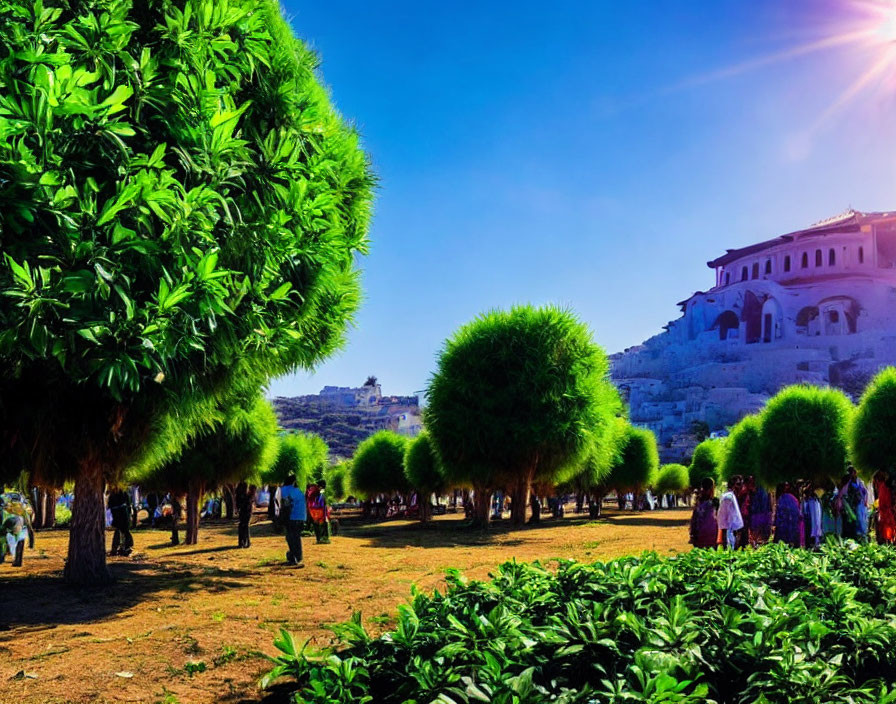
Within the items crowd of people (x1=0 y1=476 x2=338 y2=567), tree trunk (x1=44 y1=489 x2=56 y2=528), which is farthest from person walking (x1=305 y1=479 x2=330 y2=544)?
tree trunk (x1=44 y1=489 x2=56 y2=528)

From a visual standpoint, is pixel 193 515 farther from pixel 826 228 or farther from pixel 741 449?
pixel 826 228

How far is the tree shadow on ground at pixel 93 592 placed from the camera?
986cm

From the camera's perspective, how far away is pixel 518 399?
30.8 m

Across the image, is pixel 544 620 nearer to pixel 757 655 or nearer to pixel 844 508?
pixel 757 655

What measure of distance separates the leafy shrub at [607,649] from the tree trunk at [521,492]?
87.4 ft

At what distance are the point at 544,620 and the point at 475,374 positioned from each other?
88.1ft

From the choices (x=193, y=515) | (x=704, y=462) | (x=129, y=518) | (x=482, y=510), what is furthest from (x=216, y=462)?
(x=704, y=462)

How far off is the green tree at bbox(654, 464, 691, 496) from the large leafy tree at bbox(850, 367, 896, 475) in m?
48.5

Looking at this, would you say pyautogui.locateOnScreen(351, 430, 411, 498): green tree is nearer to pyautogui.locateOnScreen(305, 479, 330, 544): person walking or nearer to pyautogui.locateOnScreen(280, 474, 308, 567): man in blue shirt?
pyautogui.locateOnScreen(305, 479, 330, 544): person walking

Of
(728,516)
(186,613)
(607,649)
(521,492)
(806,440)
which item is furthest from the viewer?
(521,492)

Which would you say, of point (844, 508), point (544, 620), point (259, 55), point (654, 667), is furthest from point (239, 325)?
point (844, 508)

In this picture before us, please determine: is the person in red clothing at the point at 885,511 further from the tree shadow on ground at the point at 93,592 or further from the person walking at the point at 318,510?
the person walking at the point at 318,510

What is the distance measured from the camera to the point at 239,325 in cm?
1027

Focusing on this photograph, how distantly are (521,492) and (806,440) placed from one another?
44.9 ft
